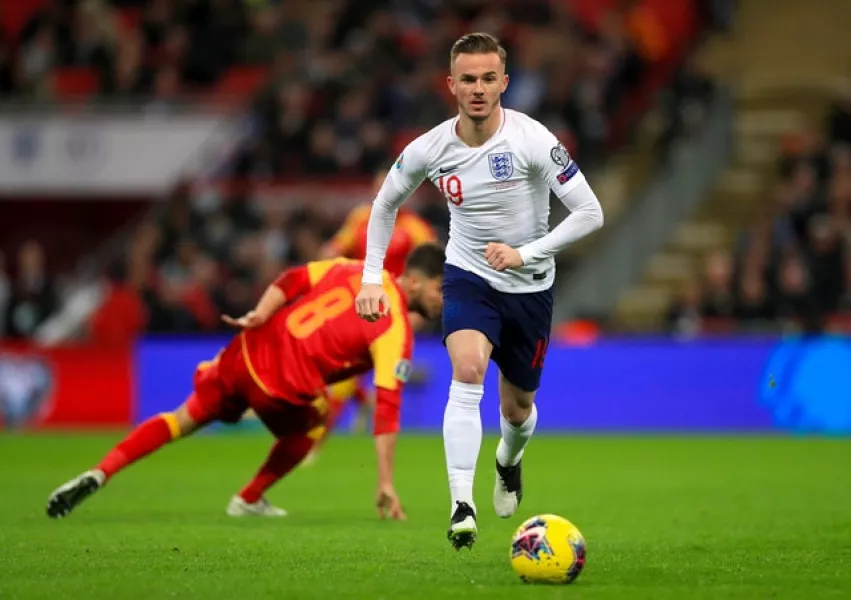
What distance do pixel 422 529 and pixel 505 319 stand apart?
149cm

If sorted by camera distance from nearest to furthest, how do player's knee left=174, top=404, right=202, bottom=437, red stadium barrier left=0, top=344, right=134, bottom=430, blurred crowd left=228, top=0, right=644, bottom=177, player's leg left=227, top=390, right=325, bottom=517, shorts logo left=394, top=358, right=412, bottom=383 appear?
shorts logo left=394, top=358, right=412, bottom=383 < player's knee left=174, top=404, right=202, bottom=437 < player's leg left=227, top=390, right=325, bottom=517 < red stadium barrier left=0, top=344, right=134, bottom=430 < blurred crowd left=228, top=0, right=644, bottom=177

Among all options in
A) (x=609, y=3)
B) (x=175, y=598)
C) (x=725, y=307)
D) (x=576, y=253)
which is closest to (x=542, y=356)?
(x=175, y=598)

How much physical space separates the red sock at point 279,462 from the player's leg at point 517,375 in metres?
1.44

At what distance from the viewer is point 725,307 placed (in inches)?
727

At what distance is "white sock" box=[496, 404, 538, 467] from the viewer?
336 inches

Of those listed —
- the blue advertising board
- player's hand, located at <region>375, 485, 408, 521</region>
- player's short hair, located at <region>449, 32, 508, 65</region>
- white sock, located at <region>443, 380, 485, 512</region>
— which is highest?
player's short hair, located at <region>449, 32, 508, 65</region>

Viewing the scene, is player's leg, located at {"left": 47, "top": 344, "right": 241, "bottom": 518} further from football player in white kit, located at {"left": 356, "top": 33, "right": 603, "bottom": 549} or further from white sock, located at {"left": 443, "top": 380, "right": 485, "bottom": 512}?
white sock, located at {"left": 443, "top": 380, "right": 485, "bottom": 512}

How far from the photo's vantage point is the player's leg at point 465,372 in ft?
24.1

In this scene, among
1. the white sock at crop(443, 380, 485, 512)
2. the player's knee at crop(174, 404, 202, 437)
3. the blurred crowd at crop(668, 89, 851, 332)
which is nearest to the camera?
the white sock at crop(443, 380, 485, 512)

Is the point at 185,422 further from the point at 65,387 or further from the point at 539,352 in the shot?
the point at 65,387

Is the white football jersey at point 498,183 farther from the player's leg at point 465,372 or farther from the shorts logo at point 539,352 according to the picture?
the shorts logo at point 539,352

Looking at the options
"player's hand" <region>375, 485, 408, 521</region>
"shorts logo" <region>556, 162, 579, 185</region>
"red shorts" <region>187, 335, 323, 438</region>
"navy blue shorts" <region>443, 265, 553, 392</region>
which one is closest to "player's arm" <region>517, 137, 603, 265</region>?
"shorts logo" <region>556, 162, 579, 185</region>

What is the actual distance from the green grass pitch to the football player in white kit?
2.67 feet

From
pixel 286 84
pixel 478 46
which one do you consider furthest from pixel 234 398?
pixel 286 84
